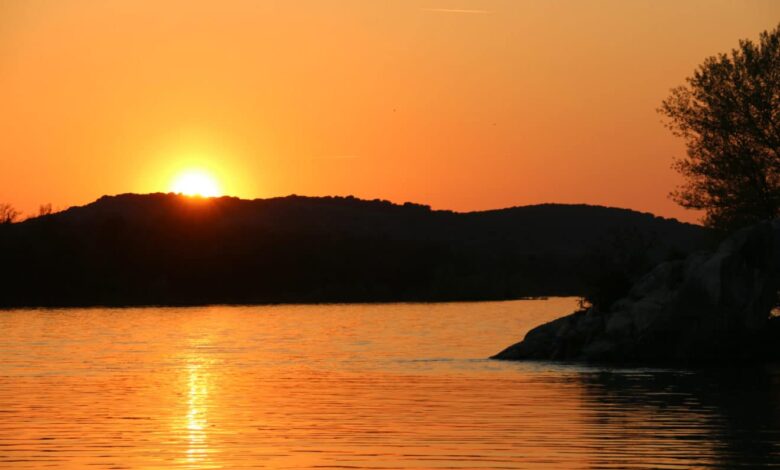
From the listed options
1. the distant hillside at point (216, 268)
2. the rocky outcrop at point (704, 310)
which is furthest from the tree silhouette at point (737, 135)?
the distant hillside at point (216, 268)

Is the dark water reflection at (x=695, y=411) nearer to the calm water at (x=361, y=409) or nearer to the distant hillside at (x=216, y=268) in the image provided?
the calm water at (x=361, y=409)

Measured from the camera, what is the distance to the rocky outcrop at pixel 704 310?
164ft

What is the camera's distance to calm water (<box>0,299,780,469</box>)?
25.4m

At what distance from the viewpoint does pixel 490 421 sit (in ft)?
102

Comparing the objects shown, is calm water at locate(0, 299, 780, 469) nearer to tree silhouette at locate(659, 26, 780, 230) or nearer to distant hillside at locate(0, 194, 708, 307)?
tree silhouette at locate(659, 26, 780, 230)

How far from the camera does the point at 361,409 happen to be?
34781 millimetres

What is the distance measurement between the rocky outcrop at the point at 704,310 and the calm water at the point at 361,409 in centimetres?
326

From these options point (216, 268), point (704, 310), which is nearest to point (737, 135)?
point (704, 310)

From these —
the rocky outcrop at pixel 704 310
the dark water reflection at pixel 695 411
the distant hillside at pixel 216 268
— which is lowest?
the dark water reflection at pixel 695 411

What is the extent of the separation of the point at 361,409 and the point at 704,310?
771 inches

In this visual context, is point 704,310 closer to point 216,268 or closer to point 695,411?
point 695,411

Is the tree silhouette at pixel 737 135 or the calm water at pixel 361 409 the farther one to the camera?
the tree silhouette at pixel 737 135

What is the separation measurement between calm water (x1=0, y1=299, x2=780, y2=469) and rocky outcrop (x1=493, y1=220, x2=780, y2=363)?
326cm

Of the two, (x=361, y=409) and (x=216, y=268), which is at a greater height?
(x=216, y=268)
